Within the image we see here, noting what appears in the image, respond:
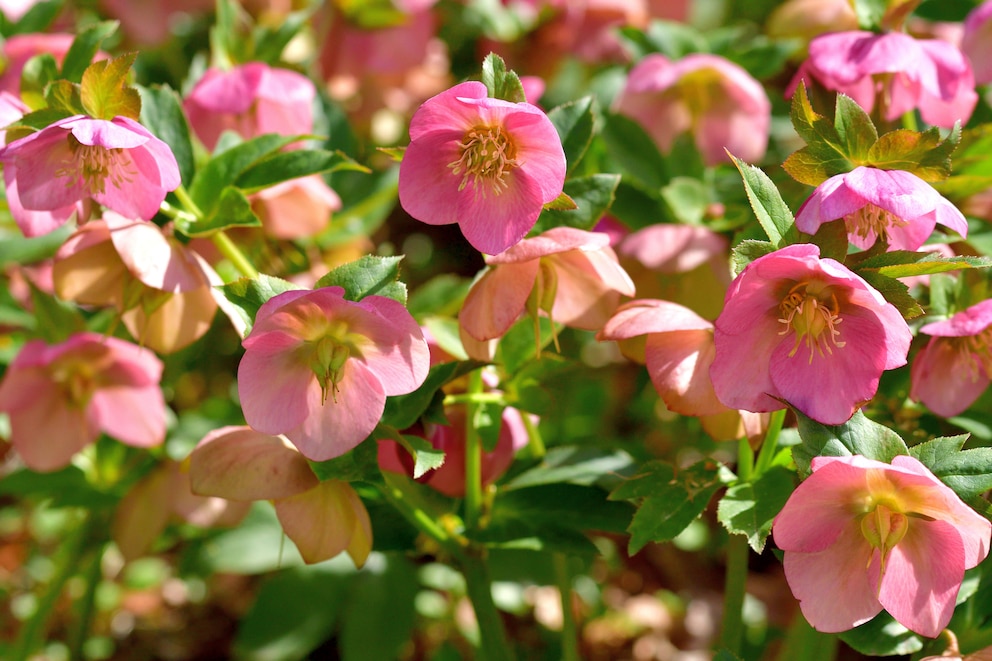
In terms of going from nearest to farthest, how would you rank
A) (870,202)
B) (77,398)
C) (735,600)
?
(870,202) < (735,600) < (77,398)

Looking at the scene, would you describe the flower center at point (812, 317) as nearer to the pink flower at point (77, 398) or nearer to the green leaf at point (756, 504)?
the green leaf at point (756, 504)

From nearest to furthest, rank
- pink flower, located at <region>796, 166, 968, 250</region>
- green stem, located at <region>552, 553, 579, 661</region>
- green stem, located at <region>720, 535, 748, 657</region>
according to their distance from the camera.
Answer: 1. pink flower, located at <region>796, 166, 968, 250</region>
2. green stem, located at <region>720, 535, 748, 657</region>
3. green stem, located at <region>552, 553, 579, 661</region>

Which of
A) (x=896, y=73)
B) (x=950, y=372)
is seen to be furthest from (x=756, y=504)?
(x=896, y=73)

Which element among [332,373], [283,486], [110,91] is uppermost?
[110,91]

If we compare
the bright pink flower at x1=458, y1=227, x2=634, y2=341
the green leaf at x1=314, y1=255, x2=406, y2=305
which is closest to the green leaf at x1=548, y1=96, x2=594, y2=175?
the bright pink flower at x1=458, y1=227, x2=634, y2=341

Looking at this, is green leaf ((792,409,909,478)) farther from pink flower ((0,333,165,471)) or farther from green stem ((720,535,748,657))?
pink flower ((0,333,165,471))

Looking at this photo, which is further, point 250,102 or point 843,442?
point 250,102

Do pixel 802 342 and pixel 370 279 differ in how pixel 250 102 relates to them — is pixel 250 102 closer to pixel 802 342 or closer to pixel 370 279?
pixel 370 279
